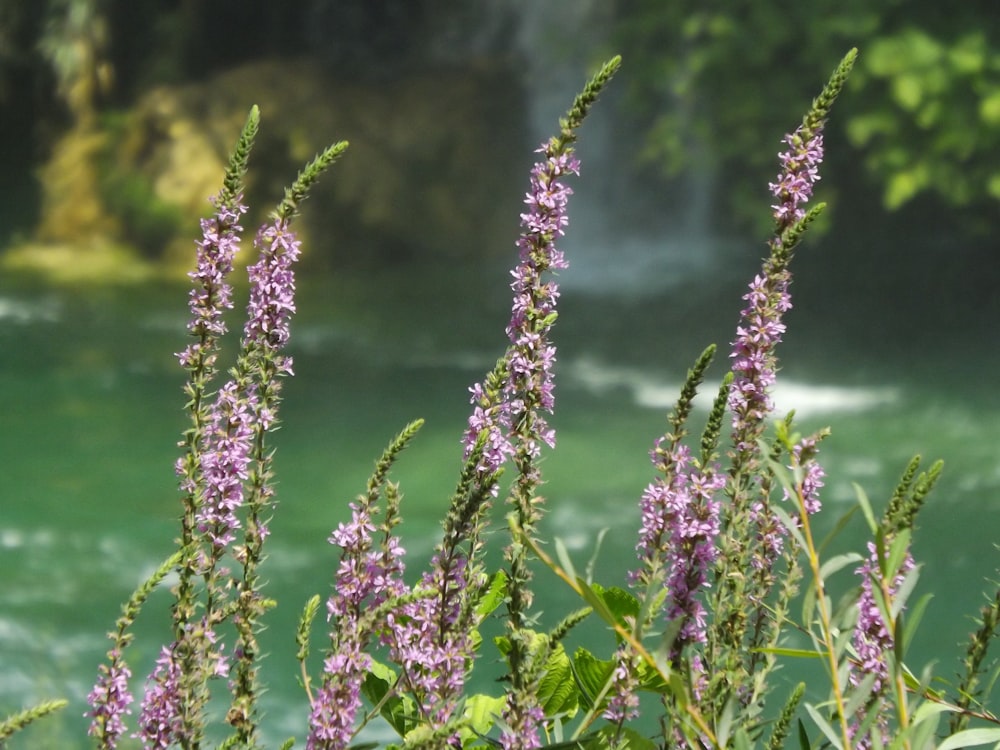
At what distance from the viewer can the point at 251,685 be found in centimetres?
139

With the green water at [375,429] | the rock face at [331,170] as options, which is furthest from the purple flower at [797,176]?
the rock face at [331,170]

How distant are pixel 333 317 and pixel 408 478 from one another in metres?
4.83

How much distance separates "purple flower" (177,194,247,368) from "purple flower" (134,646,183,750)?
0.28 meters

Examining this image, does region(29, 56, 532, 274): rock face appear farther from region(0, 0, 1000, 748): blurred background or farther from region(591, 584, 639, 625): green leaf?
region(591, 584, 639, 625): green leaf

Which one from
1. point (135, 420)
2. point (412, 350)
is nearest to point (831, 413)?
point (412, 350)

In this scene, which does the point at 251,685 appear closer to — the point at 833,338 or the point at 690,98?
the point at 833,338

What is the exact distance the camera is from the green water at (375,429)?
7328mm

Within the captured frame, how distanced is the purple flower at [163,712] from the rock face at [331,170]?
1364cm

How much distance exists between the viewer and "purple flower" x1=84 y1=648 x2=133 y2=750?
147cm

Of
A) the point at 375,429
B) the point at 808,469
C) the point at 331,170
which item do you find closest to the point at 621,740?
the point at 808,469

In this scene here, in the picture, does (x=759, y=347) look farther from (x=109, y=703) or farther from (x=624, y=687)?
(x=109, y=703)

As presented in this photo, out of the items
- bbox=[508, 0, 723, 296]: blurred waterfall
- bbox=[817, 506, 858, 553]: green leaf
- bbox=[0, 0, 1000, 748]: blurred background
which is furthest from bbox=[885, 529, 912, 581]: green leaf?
bbox=[508, 0, 723, 296]: blurred waterfall

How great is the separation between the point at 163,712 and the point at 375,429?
9171 mm

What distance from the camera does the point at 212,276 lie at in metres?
1.44
